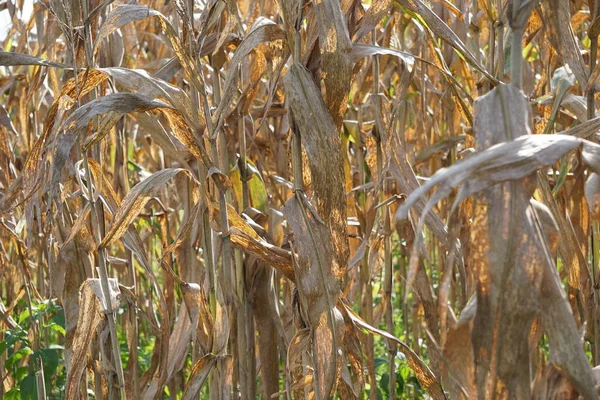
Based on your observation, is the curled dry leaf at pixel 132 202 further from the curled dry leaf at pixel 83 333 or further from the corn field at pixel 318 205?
the curled dry leaf at pixel 83 333

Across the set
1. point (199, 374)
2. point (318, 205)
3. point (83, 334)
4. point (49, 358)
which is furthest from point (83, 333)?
point (318, 205)

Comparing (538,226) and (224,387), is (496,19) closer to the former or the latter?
(538,226)

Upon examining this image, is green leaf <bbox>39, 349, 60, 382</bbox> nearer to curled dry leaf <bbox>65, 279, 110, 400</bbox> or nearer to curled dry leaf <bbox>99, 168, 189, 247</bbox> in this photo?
curled dry leaf <bbox>65, 279, 110, 400</bbox>

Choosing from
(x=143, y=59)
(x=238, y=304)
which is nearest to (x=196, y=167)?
(x=238, y=304)

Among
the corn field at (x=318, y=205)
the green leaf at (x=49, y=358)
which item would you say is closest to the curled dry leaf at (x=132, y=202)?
the corn field at (x=318, y=205)

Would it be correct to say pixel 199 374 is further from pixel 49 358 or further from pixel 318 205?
pixel 49 358

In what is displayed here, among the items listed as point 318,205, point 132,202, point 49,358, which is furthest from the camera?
point 49,358

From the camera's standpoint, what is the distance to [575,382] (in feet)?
2.97

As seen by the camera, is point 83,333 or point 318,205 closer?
point 318,205

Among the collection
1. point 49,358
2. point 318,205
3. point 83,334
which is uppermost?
point 318,205

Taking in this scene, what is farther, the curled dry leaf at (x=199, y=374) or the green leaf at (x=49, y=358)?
the green leaf at (x=49, y=358)

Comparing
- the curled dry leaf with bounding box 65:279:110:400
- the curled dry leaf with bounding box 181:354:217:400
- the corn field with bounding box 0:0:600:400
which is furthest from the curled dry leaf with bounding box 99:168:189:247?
the curled dry leaf with bounding box 181:354:217:400

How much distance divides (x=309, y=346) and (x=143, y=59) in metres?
2.61

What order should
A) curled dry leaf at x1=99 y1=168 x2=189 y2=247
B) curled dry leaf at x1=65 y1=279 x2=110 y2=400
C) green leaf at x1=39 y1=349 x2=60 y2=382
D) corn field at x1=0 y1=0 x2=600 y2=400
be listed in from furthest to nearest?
green leaf at x1=39 y1=349 x2=60 y2=382 < curled dry leaf at x1=65 y1=279 x2=110 y2=400 < curled dry leaf at x1=99 y1=168 x2=189 y2=247 < corn field at x1=0 y1=0 x2=600 y2=400
